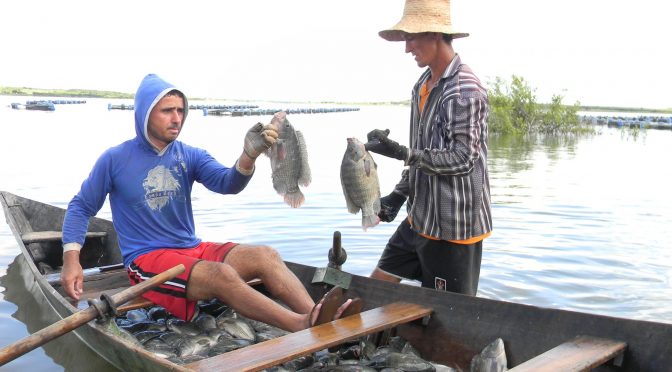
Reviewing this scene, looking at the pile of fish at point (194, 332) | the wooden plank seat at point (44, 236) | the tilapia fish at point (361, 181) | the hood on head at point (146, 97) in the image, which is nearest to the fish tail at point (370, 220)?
the tilapia fish at point (361, 181)

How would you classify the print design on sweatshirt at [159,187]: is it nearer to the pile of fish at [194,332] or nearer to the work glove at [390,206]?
the pile of fish at [194,332]

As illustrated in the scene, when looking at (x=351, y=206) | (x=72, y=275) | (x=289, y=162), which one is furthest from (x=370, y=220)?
(x=72, y=275)

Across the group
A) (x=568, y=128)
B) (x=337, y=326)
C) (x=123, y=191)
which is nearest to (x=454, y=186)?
(x=337, y=326)

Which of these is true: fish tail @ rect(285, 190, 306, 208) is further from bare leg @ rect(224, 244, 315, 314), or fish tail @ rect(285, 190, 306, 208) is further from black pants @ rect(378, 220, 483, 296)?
black pants @ rect(378, 220, 483, 296)

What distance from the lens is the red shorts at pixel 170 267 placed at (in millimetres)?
4801

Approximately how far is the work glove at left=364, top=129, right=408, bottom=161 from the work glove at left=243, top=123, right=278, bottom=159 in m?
0.69

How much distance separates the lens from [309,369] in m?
4.53

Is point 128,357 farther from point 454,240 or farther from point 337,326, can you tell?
point 454,240

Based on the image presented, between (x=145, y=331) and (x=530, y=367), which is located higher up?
(x=530, y=367)

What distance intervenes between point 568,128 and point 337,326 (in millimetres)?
35425

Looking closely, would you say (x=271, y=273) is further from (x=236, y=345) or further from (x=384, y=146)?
(x=384, y=146)

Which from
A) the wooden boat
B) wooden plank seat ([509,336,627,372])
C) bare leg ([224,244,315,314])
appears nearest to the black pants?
the wooden boat

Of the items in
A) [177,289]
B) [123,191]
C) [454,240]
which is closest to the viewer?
[454,240]

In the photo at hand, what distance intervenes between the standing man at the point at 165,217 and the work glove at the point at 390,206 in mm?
858
